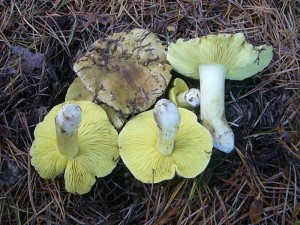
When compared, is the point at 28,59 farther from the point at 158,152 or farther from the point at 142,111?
the point at 158,152

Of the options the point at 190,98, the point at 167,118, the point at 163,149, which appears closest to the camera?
the point at 167,118

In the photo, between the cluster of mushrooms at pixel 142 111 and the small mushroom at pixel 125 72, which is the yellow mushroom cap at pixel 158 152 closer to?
the cluster of mushrooms at pixel 142 111

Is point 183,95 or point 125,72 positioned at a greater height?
point 125,72

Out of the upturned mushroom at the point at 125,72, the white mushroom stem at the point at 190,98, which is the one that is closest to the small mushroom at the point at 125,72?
the upturned mushroom at the point at 125,72

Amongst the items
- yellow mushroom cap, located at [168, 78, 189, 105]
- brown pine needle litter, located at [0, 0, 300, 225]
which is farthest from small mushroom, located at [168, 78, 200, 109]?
brown pine needle litter, located at [0, 0, 300, 225]

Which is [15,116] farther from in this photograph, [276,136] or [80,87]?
[276,136]

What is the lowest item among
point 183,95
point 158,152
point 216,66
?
point 158,152

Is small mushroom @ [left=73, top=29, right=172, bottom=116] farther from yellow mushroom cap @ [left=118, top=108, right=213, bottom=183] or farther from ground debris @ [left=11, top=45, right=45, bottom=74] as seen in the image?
ground debris @ [left=11, top=45, right=45, bottom=74]

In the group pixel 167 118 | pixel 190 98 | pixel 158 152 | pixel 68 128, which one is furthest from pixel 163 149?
pixel 68 128
